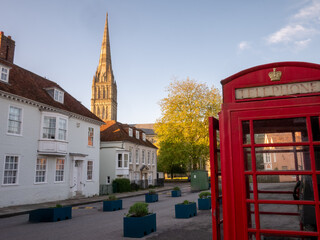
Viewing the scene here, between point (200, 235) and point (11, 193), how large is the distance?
1427 cm

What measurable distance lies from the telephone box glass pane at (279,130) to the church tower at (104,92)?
354 ft

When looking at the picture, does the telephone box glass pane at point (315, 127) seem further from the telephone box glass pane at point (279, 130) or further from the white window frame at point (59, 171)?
the white window frame at point (59, 171)

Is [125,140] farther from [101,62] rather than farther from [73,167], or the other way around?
[101,62]

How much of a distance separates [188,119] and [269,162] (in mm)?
31676

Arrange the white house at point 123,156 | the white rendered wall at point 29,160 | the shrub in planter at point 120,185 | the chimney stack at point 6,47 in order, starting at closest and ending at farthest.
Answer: the white rendered wall at point 29,160 → the chimney stack at point 6,47 → the shrub in planter at point 120,185 → the white house at point 123,156

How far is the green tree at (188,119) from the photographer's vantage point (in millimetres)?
35094

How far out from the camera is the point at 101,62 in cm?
11550

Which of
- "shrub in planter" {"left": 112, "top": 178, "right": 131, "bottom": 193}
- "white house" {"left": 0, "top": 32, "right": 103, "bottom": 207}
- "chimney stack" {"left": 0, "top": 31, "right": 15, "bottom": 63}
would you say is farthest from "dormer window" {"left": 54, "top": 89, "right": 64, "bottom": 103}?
"shrub in planter" {"left": 112, "top": 178, "right": 131, "bottom": 193}

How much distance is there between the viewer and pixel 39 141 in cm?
1997

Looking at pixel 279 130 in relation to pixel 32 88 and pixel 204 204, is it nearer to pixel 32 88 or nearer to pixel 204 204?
pixel 204 204

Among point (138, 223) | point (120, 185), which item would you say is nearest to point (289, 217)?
point (138, 223)

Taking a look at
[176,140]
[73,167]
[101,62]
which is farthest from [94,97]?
[73,167]

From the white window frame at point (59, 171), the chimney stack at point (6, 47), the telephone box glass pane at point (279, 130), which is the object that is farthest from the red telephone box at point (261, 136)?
the chimney stack at point (6, 47)

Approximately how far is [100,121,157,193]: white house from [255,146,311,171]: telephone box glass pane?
86.1 feet
